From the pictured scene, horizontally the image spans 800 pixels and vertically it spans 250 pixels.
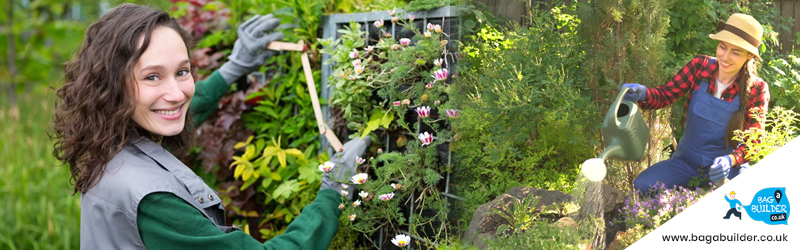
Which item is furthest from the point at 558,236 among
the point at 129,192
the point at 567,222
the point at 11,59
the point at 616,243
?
the point at 11,59

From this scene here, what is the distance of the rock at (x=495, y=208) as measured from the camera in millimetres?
1616

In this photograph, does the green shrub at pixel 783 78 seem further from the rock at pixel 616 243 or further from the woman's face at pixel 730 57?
the rock at pixel 616 243

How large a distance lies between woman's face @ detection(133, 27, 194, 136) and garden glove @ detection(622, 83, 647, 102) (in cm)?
123

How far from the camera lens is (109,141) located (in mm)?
1707

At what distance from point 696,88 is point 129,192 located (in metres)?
1.47

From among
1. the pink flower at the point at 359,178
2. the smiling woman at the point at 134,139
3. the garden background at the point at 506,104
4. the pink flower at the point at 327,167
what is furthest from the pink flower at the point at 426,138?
the smiling woman at the point at 134,139

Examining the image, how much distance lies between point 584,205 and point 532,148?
20cm

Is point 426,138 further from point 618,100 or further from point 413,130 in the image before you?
point 618,100

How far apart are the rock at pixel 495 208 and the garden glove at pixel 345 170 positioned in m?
0.51

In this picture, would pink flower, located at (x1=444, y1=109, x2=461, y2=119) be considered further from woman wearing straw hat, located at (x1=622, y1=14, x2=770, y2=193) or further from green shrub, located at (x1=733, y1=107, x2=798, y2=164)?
green shrub, located at (x1=733, y1=107, x2=798, y2=164)

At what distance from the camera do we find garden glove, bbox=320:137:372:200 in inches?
83.6

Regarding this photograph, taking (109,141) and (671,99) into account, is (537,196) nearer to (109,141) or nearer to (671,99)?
(671,99)

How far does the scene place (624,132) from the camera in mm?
1561

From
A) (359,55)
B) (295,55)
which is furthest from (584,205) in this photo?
(295,55)
